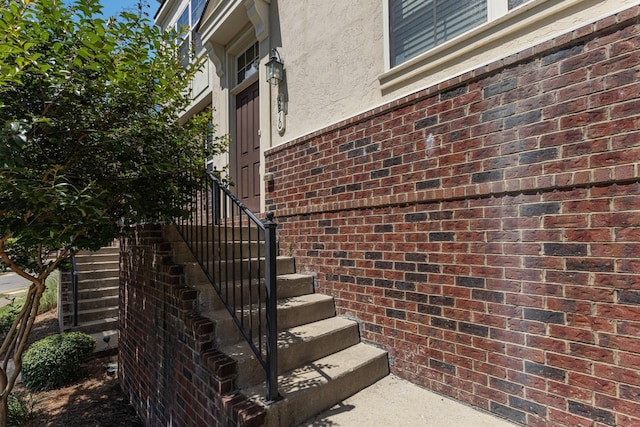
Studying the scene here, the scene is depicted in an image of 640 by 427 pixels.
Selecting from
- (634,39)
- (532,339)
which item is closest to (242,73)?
(634,39)

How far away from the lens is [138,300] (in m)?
3.52

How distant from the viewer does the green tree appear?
196 centimetres

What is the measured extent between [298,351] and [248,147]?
3.73 m

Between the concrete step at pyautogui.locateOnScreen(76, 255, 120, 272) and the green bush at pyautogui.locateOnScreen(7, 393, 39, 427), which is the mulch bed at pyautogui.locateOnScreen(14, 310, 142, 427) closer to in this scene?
the green bush at pyautogui.locateOnScreen(7, 393, 39, 427)

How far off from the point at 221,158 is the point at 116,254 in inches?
133

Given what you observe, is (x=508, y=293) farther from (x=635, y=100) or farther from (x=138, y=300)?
(x=138, y=300)

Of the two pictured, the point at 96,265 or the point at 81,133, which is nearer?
the point at 81,133

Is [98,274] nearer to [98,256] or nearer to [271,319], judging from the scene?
[98,256]

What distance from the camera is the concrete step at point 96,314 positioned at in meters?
5.74

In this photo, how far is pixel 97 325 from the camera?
5.72 metres

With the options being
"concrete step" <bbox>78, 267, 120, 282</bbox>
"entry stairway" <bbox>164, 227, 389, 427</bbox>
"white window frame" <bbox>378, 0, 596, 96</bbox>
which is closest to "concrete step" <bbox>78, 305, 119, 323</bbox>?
"concrete step" <bbox>78, 267, 120, 282</bbox>

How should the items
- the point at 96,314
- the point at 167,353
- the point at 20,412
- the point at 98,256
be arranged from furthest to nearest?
the point at 98,256 → the point at 96,314 → the point at 20,412 → the point at 167,353

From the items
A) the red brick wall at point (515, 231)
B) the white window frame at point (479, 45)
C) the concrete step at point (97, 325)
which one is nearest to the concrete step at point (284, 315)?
the red brick wall at point (515, 231)

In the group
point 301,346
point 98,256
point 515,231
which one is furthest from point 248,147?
point 515,231
